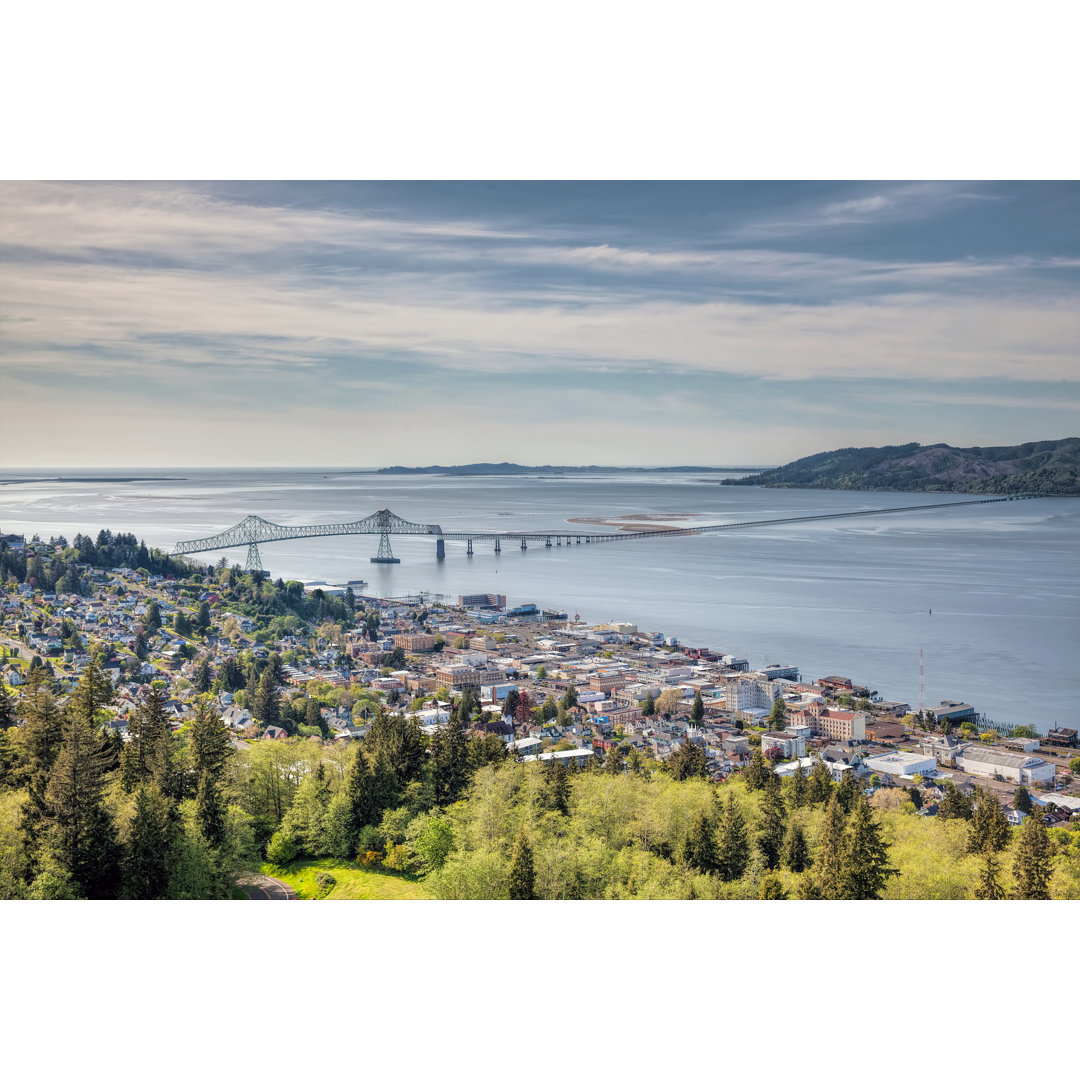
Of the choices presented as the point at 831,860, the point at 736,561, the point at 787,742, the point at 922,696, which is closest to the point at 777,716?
the point at 787,742

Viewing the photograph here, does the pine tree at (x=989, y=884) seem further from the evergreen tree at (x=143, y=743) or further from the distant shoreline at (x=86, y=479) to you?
the distant shoreline at (x=86, y=479)

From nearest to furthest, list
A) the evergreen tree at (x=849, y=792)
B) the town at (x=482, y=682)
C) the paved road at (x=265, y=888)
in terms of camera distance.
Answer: the paved road at (x=265, y=888), the evergreen tree at (x=849, y=792), the town at (x=482, y=682)

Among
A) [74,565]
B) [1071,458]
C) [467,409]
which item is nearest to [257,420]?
[467,409]

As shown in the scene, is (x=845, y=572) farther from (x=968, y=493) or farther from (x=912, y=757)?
(x=912, y=757)

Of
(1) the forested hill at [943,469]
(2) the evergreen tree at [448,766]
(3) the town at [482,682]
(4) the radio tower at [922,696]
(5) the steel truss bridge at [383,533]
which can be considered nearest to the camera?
(2) the evergreen tree at [448,766]

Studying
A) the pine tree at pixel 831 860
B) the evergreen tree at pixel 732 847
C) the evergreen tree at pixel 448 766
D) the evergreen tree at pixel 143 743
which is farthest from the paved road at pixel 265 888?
the pine tree at pixel 831 860

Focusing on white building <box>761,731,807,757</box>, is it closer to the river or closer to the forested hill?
the river

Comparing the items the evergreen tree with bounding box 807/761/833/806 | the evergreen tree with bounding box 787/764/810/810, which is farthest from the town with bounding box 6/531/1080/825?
the evergreen tree with bounding box 787/764/810/810
